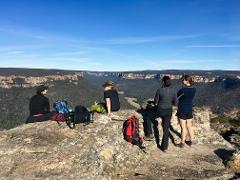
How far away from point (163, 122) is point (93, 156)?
3823 millimetres

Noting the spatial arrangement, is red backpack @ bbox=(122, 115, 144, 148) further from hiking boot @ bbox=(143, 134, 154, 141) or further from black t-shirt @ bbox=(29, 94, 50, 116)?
black t-shirt @ bbox=(29, 94, 50, 116)

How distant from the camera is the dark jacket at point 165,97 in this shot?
13.5 metres

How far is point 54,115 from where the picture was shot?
14.5 metres

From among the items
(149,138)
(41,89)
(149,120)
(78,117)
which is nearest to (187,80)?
(149,120)

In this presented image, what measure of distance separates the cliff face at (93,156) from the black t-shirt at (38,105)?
944 millimetres

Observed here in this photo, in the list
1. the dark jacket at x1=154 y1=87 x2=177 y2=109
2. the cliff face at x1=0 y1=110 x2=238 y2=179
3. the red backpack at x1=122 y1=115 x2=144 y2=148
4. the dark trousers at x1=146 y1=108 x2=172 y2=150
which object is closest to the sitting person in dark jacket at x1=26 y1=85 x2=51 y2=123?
the cliff face at x1=0 y1=110 x2=238 y2=179

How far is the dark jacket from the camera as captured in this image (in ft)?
44.2

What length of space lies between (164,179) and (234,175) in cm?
241

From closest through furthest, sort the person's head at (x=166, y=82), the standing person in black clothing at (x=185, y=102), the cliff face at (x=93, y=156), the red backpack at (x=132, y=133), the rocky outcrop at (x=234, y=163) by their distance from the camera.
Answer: the cliff face at (x=93, y=156)
the rocky outcrop at (x=234, y=163)
the person's head at (x=166, y=82)
the red backpack at (x=132, y=133)
the standing person in black clothing at (x=185, y=102)

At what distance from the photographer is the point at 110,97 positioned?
15828 millimetres

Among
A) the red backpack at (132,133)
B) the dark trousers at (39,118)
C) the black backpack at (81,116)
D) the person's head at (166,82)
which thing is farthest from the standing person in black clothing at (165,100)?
the dark trousers at (39,118)

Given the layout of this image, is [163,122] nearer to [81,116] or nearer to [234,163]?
[234,163]

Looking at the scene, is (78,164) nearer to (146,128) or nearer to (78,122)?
(78,122)

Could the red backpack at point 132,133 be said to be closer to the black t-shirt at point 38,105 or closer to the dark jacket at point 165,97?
the dark jacket at point 165,97
